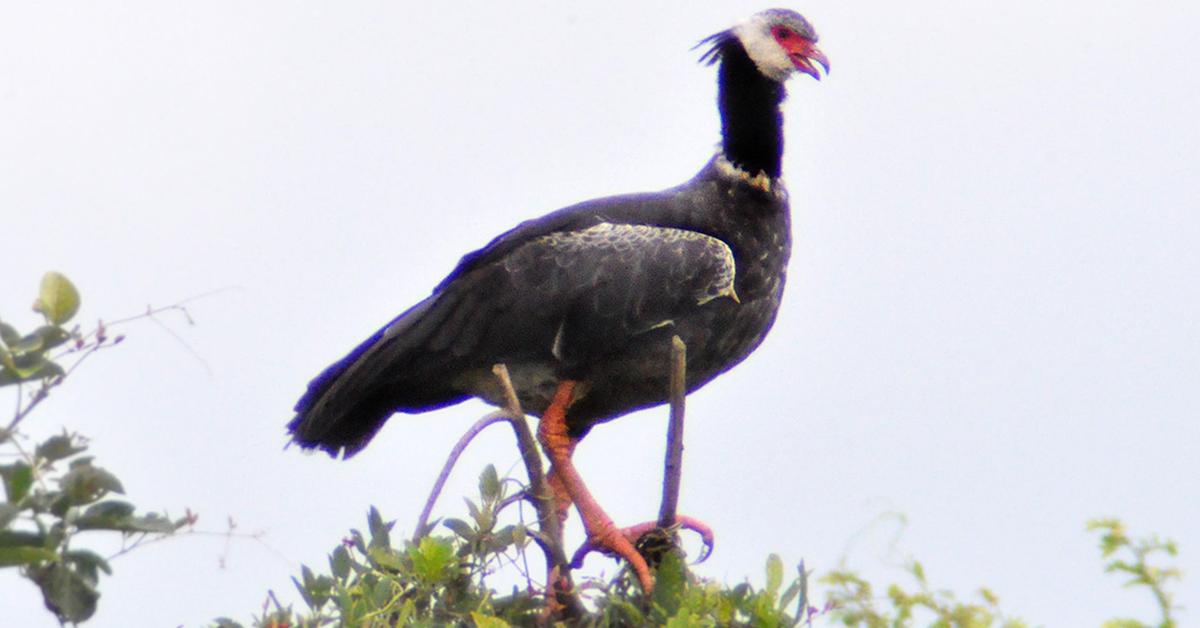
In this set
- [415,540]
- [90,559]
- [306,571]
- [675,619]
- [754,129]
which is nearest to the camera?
[90,559]

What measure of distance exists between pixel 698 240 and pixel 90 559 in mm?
2952

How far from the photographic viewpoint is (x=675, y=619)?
2938mm

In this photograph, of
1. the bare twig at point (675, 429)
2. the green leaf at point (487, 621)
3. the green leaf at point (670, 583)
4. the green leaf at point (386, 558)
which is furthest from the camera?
the bare twig at point (675, 429)

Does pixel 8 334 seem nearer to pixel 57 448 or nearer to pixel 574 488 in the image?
pixel 57 448

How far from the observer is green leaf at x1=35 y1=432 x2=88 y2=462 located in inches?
86.9

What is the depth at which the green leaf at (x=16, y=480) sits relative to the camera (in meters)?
2.09

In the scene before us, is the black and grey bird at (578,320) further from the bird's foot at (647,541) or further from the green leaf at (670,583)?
Result: the green leaf at (670,583)

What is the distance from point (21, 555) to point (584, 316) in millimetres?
3019

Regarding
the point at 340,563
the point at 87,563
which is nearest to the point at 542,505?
the point at 340,563

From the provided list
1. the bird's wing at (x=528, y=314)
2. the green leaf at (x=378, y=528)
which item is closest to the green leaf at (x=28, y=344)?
the green leaf at (x=378, y=528)

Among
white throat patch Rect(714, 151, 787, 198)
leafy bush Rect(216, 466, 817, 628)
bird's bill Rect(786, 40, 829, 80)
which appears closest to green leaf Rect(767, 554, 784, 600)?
leafy bush Rect(216, 466, 817, 628)

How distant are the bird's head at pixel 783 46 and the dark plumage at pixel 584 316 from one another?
45 centimetres

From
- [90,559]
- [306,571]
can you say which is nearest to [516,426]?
[306,571]

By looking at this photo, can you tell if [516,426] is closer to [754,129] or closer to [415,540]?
[415,540]
